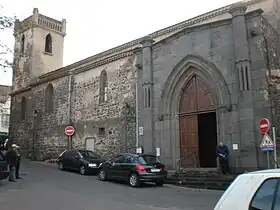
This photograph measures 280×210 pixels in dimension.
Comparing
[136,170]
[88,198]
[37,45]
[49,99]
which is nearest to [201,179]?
[136,170]

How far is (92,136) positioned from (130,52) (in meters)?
6.59

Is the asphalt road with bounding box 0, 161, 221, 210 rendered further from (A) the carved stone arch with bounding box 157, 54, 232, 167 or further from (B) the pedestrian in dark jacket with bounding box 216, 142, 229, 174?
(A) the carved stone arch with bounding box 157, 54, 232, 167

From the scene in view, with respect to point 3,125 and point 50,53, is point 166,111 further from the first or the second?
point 3,125

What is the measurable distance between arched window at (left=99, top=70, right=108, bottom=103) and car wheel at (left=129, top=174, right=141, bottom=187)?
9789mm

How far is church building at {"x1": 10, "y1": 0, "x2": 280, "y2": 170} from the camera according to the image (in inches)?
635

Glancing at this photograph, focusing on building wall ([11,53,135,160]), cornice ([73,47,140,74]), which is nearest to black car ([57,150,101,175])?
building wall ([11,53,135,160])

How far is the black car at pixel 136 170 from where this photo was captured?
15.0 m

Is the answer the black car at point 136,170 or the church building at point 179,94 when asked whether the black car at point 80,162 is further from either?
the black car at point 136,170

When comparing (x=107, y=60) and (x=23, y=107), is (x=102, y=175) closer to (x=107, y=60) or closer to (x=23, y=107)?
(x=107, y=60)

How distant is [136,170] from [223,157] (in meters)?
4.16

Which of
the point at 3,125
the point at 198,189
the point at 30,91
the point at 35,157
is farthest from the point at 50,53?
the point at 198,189

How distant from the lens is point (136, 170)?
15133 millimetres

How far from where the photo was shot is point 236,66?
16.5m

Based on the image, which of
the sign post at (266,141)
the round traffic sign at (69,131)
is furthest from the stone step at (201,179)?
the round traffic sign at (69,131)
